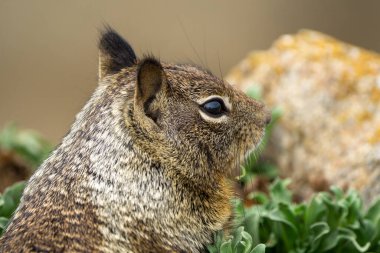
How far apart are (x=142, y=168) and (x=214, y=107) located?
0.72 meters

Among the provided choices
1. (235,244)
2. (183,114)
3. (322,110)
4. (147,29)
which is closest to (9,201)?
(183,114)

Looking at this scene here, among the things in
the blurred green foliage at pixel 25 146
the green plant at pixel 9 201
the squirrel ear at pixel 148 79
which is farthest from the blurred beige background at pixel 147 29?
the squirrel ear at pixel 148 79

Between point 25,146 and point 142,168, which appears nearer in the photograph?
point 142,168

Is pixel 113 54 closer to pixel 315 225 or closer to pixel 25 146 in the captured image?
pixel 315 225

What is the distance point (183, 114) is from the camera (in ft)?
19.9

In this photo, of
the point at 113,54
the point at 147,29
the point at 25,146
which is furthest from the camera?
the point at 147,29

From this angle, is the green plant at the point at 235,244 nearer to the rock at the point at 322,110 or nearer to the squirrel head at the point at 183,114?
the squirrel head at the point at 183,114

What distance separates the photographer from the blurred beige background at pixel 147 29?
15.4 metres

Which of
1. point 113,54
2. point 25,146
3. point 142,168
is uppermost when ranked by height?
point 113,54

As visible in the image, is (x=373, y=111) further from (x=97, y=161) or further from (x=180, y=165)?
(x=97, y=161)

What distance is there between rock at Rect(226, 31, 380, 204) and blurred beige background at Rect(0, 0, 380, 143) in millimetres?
6161

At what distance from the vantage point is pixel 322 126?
8250 millimetres

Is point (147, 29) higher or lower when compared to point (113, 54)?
higher

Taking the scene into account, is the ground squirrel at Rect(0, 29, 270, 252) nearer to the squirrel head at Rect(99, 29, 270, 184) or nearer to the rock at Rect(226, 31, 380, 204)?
the squirrel head at Rect(99, 29, 270, 184)
